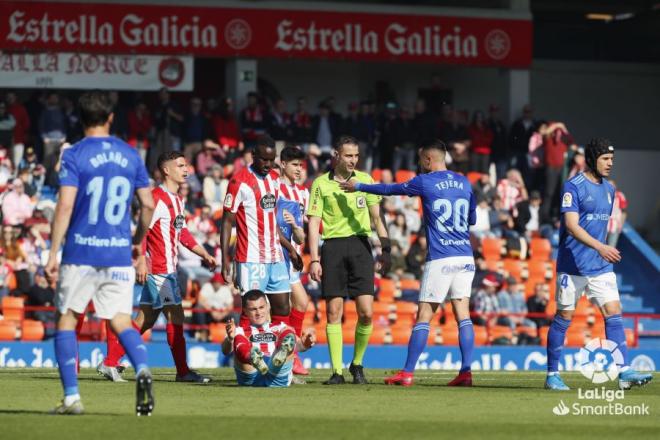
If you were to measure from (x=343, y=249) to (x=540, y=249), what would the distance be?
13.9m

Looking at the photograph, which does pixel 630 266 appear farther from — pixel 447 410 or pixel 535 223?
pixel 447 410

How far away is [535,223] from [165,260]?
603 inches

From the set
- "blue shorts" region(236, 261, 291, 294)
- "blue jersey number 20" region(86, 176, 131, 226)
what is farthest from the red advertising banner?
"blue jersey number 20" region(86, 176, 131, 226)

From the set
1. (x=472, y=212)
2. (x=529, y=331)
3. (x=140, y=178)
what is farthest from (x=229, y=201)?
(x=529, y=331)

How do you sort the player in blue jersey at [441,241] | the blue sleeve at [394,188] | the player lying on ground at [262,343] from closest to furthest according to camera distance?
1. the player lying on ground at [262,343]
2. the blue sleeve at [394,188]
3. the player in blue jersey at [441,241]

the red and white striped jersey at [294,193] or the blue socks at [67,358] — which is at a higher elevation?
the red and white striped jersey at [294,193]

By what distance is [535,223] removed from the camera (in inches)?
1105

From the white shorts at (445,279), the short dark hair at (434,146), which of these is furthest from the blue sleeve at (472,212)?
the short dark hair at (434,146)

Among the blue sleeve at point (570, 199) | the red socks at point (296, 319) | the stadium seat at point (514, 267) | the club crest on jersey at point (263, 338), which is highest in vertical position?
the blue sleeve at point (570, 199)

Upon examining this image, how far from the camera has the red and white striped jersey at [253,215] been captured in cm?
1359

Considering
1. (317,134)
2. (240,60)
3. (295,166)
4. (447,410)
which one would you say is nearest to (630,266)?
(317,134)

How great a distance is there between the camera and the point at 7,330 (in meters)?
21.5

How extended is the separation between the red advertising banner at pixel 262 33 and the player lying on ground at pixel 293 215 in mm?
14369

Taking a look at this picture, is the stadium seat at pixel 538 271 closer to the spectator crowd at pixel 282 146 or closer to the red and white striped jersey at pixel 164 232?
the spectator crowd at pixel 282 146
